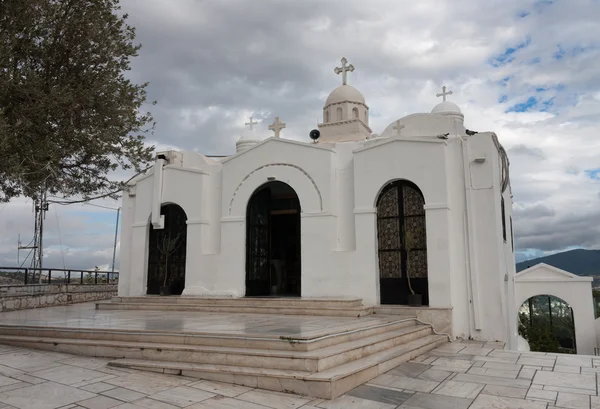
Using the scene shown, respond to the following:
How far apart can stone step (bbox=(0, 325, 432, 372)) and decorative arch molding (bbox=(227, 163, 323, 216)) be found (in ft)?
15.8

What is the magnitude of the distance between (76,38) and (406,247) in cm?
797

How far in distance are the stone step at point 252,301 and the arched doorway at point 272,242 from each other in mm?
1144

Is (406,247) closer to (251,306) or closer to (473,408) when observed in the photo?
(251,306)

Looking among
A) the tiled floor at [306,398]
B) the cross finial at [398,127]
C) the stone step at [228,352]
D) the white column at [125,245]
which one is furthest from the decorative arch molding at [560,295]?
the white column at [125,245]

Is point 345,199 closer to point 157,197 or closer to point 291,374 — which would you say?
point 157,197

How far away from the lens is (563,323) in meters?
20.2

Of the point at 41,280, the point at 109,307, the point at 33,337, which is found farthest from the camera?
the point at 41,280

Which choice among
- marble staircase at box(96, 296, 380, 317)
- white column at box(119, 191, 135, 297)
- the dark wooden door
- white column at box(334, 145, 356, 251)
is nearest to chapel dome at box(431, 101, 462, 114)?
white column at box(334, 145, 356, 251)

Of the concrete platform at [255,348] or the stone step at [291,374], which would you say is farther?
the concrete platform at [255,348]

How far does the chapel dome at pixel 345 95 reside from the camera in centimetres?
1666

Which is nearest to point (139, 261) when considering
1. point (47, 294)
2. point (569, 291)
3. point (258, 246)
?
point (47, 294)

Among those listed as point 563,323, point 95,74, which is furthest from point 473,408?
point 563,323

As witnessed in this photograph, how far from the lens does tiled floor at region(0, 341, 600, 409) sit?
4.93m

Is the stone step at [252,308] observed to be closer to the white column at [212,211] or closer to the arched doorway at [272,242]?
the arched doorway at [272,242]
